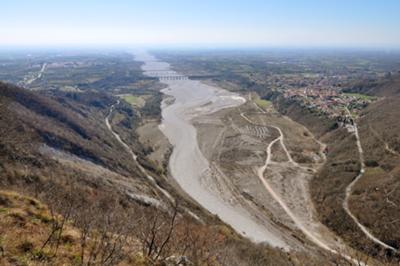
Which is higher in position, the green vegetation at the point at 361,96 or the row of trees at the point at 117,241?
the row of trees at the point at 117,241

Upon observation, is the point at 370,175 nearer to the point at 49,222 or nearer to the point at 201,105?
the point at 49,222

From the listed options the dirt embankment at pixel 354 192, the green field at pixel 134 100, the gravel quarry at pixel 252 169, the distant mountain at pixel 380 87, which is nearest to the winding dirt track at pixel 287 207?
the gravel quarry at pixel 252 169

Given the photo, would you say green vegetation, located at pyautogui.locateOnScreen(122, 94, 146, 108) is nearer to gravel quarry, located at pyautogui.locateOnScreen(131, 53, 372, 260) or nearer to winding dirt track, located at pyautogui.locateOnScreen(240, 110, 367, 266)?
gravel quarry, located at pyautogui.locateOnScreen(131, 53, 372, 260)

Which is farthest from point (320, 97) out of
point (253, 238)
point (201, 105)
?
point (253, 238)

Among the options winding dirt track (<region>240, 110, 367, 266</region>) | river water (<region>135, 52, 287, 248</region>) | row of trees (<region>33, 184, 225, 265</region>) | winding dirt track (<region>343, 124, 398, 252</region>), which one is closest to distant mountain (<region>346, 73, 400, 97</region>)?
river water (<region>135, 52, 287, 248</region>)

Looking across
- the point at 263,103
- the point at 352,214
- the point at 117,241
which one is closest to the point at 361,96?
the point at 263,103

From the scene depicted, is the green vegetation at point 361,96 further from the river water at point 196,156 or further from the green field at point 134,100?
the green field at point 134,100
